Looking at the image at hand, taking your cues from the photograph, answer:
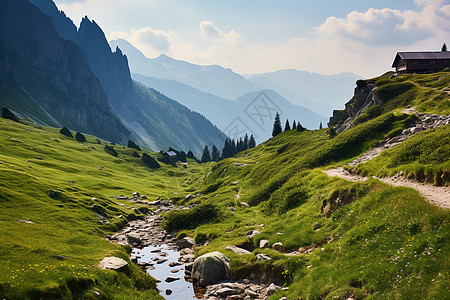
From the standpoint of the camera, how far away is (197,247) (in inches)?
1449

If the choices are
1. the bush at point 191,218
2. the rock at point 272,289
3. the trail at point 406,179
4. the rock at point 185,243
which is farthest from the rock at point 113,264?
the trail at point 406,179

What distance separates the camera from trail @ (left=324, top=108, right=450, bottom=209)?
21281mm

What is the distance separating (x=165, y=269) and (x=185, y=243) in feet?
29.0

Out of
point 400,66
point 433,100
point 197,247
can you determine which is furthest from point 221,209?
point 400,66

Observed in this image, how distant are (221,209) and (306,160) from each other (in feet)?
55.8

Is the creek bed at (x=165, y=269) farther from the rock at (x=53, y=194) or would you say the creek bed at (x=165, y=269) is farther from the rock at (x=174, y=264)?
the rock at (x=53, y=194)

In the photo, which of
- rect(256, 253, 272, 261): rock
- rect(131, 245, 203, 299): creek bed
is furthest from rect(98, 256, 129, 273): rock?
rect(256, 253, 272, 261): rock

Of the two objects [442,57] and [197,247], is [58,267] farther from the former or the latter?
[442,57]

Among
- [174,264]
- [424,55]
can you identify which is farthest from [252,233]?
[424,55]

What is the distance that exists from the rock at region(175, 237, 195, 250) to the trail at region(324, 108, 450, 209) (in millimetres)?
20999

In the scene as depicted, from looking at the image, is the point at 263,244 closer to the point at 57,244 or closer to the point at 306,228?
the point at 306,228

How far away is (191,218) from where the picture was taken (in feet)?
161

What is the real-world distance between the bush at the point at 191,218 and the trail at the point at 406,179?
20251mm

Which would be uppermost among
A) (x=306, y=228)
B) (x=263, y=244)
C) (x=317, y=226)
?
(x=317, y=226)
